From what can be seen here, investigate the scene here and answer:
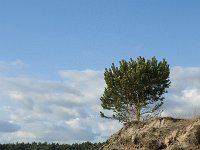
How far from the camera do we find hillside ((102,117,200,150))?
32.2m

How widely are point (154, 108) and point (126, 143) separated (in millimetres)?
12883

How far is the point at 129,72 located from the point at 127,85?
1.65 metres

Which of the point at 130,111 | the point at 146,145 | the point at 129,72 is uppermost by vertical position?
the point at 129,72

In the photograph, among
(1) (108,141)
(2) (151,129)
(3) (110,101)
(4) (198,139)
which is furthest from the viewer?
(3) (110,101)

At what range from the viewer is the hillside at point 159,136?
106 feet

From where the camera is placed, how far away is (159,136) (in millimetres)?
35938

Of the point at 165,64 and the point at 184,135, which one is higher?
the point at 165,64

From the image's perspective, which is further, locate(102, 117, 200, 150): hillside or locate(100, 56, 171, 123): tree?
locate(100, 56, 171, 123): tree

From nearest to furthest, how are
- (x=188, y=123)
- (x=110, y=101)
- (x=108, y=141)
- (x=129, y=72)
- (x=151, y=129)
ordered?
1. (x=188, y=123)
2. (x=151, y=129)
3. (x=108, y=141)
4. (x=129, y=72)
5. (x=110, y=101)

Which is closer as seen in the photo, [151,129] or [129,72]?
[151,129]

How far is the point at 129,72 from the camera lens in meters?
48.6

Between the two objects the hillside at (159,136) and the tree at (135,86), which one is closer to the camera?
the hillside at (159,136)

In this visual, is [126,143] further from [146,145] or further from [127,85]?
[127,85]

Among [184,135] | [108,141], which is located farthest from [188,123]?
[108,141]
